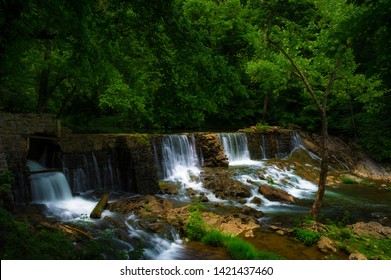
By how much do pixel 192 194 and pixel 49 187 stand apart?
6244 millimetres

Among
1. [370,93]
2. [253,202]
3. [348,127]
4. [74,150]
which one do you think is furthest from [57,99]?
[348,127]

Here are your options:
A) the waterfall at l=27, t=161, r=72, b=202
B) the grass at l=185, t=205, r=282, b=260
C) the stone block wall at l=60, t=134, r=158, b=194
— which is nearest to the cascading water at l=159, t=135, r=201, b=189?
the stone block wall at l=60, t=134, r=158, b=194

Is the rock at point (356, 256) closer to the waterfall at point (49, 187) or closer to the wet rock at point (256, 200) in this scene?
the wet rock at point (256, 200)

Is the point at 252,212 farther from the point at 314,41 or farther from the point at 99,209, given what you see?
the point at 314,41

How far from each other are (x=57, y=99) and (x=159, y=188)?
15.2 m

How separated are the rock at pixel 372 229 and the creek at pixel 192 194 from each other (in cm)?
137

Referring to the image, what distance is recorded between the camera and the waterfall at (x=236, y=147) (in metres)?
22.2

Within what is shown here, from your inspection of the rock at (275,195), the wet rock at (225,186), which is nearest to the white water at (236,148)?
the wet rock at (225,186)

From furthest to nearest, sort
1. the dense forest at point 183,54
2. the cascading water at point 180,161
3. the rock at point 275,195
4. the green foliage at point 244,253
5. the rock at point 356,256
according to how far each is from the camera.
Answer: the cascading water at point 180,161, the rock at point 275,195, the rock at point 356,256, the green foliage at point 244,253, the dense forest at point 183,54

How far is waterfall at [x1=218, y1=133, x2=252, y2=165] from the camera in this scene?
22203 mm

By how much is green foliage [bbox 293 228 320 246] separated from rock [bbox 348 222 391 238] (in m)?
2.01
